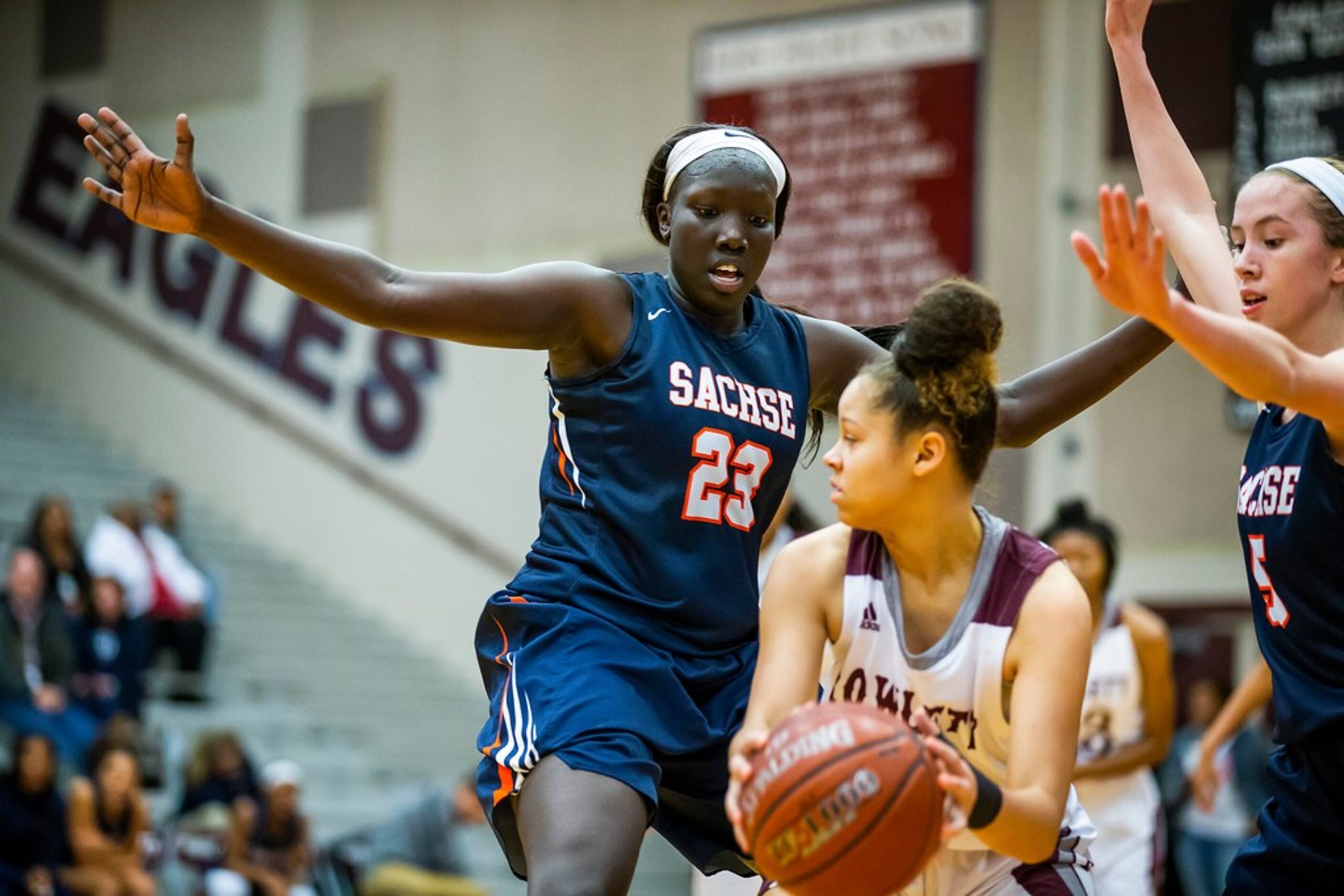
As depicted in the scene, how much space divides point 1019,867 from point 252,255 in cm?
188

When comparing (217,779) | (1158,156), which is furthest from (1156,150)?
(217,779)

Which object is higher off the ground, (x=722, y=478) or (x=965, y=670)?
(x=722, y=478)

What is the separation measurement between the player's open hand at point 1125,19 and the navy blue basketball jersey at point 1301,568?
967 millimetres

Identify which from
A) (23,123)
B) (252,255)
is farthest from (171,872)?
(23,123)

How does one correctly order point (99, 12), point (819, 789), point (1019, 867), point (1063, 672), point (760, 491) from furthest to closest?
point (99, 12), point (760, 491), point (1019, 867), point (1063, 672), point (819, 789)

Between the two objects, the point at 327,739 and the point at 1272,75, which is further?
the point at 327,739

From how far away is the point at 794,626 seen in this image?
3.60 m

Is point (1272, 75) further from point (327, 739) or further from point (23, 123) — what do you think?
point (23, 123)

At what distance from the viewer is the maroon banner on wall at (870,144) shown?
501 inches

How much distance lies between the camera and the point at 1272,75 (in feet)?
30.9

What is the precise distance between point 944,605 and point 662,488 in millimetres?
633

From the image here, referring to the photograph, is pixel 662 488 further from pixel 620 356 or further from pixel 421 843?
pixel 421 843

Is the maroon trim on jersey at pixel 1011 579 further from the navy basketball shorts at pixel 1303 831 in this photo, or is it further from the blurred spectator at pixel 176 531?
the blurred spectator at pixel 176 531

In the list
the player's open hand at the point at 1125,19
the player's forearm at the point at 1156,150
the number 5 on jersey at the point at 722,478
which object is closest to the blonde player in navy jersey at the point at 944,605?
the number 5 on jersey at the point at 722,478
